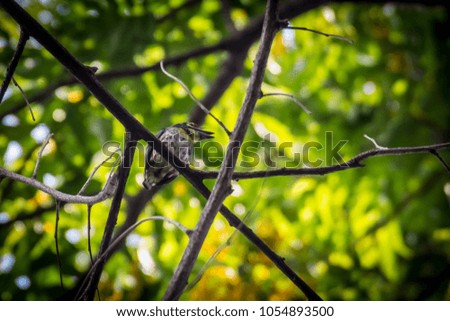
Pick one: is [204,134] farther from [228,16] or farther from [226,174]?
[228,16]

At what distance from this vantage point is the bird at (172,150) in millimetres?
934

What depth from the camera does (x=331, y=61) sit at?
2.47 m

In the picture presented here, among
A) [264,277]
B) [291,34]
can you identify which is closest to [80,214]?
[264,277]

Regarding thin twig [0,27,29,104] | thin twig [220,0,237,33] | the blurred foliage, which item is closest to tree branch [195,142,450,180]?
thin twig [0,27,29,104]

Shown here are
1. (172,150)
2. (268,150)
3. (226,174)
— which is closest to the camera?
(226,174)

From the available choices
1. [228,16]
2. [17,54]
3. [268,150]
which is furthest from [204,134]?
[228,16]

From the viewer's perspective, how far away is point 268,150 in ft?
5.99

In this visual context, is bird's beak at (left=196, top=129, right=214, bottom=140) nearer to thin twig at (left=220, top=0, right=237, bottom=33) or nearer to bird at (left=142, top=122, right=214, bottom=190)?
bird at (left=142, top=122, right=214, bottom=190)

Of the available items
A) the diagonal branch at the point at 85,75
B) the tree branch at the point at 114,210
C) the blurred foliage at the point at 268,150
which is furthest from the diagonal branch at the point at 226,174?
the blurred foliage at the point at 268,150

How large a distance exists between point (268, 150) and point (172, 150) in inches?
36.9

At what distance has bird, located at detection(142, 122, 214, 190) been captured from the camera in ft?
3.06

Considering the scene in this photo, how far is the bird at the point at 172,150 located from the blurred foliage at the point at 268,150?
701mm

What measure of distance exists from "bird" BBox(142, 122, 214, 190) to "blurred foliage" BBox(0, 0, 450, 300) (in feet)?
2.30

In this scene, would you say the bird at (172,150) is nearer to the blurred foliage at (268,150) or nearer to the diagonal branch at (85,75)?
the diagonal branch at (85,75)
